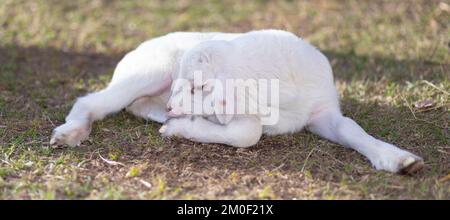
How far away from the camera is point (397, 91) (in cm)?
580

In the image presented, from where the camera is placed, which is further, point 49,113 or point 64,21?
point 64,21

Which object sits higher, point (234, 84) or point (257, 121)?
point (234, 84)

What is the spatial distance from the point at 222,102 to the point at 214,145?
47 centimetres

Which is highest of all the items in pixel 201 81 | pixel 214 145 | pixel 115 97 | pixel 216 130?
pixel 201 81

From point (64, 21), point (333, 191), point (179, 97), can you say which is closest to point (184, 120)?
point (179, 97)

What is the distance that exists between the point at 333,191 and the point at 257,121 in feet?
2.67

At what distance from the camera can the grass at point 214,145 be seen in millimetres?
3969

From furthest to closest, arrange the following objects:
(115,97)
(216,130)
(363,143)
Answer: (115,97), (216,130), (363,143)

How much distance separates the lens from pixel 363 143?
4.41 m

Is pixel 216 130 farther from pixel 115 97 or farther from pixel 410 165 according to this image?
pixel 410 165

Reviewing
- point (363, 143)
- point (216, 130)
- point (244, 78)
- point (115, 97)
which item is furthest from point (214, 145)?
point (363, 143)

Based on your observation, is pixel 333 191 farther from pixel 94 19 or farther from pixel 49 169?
pixel 94 19
